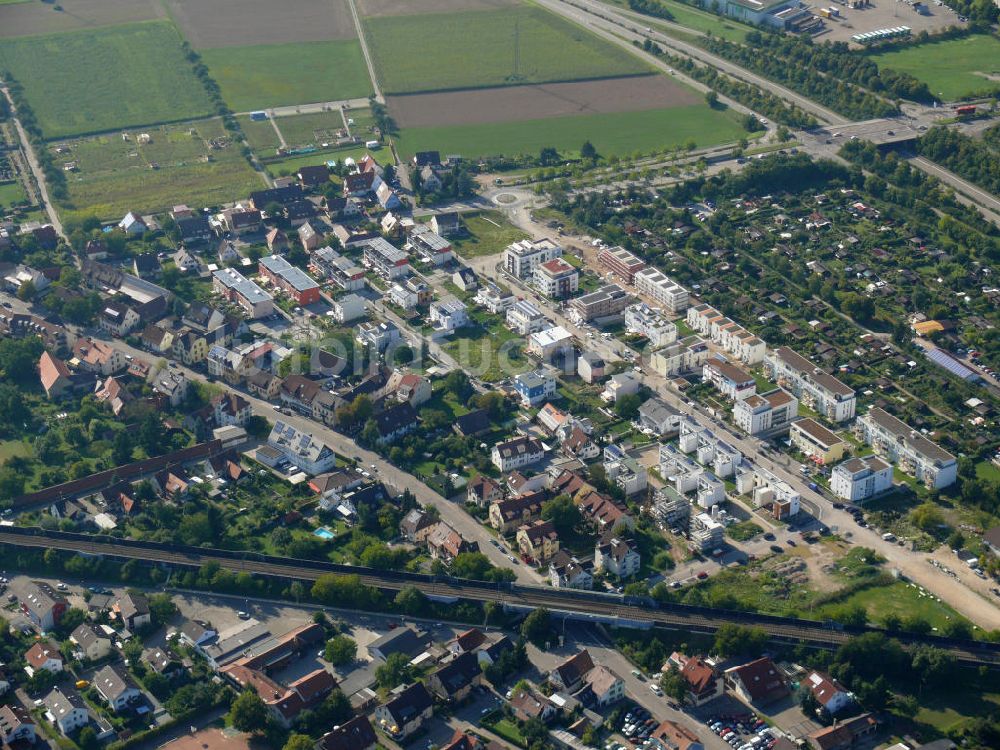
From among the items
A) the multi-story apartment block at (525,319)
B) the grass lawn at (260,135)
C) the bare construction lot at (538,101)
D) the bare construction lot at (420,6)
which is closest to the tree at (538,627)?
Answer: the multi-story apartment block at (525,319)

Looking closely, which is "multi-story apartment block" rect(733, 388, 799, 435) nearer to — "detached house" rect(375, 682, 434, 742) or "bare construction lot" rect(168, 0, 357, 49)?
"detached house" rect(375, 682, 434, 742)

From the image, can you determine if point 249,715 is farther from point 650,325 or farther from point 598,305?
point 598,305

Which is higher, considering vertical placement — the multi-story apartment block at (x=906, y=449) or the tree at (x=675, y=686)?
the multi-story apartment block at (x=906, y=449)

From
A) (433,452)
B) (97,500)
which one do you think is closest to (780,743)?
(433,452)

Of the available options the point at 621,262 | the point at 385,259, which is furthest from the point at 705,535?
the point at 385,259

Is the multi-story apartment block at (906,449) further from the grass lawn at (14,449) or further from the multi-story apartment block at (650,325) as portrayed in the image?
the grass lawn at (14,449)

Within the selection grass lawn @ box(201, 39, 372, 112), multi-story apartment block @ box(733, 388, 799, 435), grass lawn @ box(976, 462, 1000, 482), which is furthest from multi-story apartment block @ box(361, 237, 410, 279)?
grass lawn @ box(976, 462, 1000, 482)

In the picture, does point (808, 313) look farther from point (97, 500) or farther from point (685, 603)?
point (97, 500)
